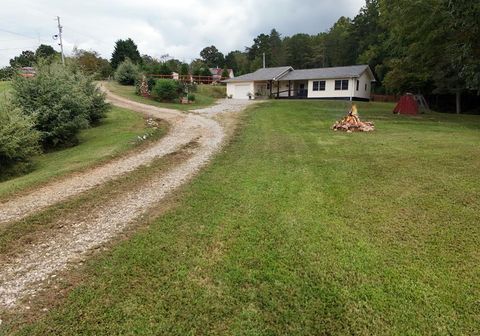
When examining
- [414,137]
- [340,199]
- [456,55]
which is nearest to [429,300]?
[340,199]

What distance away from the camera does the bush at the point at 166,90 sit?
26.3 meters

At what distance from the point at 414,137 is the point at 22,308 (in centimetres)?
1283

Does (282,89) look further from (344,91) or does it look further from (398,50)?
(398,50)

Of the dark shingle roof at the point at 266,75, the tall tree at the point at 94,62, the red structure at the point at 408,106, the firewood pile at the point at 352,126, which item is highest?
the tall tree at the point at 94,62

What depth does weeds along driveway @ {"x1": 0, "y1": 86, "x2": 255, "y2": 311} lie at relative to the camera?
154 inches

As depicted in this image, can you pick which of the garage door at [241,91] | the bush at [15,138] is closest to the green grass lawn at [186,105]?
the garage door at [241,91]

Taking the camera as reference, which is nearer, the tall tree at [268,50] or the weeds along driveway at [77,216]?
the weeds along driveway at [77,216]

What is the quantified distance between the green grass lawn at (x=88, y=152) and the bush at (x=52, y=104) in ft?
2.53

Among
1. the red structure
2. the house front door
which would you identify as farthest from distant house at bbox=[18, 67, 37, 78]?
the house front door

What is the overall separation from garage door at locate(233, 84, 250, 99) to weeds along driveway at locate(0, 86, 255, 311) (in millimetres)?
26851

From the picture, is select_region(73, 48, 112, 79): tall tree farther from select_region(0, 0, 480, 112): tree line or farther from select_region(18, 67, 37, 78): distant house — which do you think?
select_region(18, 67, 37, 78): distant house

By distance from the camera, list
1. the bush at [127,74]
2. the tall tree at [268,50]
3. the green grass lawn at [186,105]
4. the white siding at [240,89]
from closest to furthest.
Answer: the green grass lawn at [186,105] → the white siding at [240,89] → the bush at [127,74] → the tall tree at [268,50]

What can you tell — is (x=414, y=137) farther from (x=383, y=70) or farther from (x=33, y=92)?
(x=383, y=70)

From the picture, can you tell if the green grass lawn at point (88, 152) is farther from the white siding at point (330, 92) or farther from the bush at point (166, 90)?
the white siding at point (330, 92)
